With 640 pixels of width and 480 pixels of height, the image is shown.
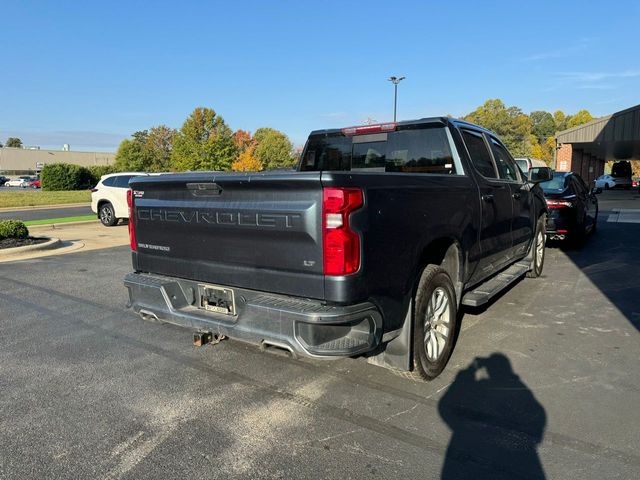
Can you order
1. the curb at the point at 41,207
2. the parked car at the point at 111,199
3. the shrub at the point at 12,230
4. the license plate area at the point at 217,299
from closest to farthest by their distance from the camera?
the license plate area at the point at 217,299, the shrub at the point at 12,230, the parked car at the point at 111,199, the curb at the point at 41,207

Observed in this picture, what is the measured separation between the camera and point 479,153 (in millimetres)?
4961

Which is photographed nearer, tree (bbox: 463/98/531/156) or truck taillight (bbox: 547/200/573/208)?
truck taillight (bbox: 547/200/573/208)

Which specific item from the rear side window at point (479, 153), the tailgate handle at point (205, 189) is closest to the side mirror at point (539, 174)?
the rear side window at point (479, 153)

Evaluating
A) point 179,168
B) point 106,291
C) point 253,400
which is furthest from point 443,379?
point 179,168

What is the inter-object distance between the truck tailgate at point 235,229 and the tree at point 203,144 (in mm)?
48578

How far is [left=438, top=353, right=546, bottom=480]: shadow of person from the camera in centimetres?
266

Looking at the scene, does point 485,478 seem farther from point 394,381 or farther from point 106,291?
point 106,291

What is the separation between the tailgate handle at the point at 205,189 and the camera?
10.9 ft

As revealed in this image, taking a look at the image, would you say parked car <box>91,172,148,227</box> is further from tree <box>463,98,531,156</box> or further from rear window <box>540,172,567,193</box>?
tree <box>463,98,531,156</box>

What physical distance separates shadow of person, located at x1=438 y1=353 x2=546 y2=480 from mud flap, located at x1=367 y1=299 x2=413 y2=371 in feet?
1.30

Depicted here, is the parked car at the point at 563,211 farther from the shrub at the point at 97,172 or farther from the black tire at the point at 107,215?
the shrub at the point at 97,172

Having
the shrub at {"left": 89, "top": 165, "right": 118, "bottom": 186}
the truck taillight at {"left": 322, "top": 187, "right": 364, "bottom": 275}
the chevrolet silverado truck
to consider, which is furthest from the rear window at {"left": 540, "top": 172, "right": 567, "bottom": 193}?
the shrub at {"left": 89, "top": 165, "right": 118, "bottom": 186}

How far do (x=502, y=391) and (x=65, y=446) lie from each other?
300 centimetres

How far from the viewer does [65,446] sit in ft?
9.60
